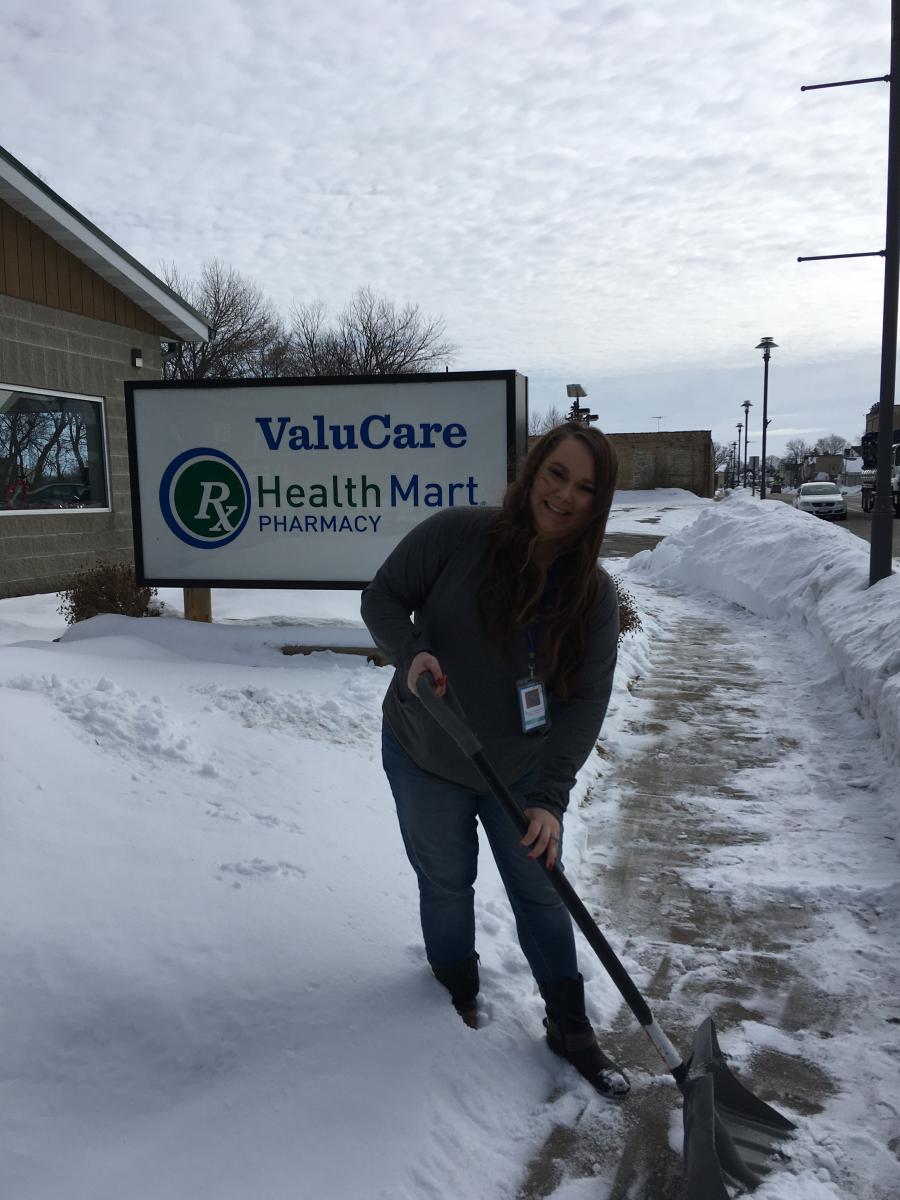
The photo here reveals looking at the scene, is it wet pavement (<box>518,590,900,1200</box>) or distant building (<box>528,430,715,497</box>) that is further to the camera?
distant building (<box>528,430,715,497</box>)

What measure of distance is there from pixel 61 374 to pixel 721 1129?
1014 centimetres

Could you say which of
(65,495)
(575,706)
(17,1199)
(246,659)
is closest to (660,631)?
(246,659)

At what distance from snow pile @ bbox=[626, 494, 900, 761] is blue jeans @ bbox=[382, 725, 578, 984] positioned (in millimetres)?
3258

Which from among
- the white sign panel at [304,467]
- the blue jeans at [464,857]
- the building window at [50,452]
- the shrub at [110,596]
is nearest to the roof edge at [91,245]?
the building window at [50,452]

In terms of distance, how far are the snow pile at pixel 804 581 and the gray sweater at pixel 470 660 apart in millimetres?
3340

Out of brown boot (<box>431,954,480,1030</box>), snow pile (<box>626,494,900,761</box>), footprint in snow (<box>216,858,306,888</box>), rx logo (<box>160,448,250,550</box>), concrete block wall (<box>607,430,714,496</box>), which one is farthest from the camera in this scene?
concrete block wall (<box>607,430,714,496</box>)

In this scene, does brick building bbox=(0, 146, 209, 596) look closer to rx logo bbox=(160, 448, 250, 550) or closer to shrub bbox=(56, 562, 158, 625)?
shrub bbox=(56, 562, 158, 625)

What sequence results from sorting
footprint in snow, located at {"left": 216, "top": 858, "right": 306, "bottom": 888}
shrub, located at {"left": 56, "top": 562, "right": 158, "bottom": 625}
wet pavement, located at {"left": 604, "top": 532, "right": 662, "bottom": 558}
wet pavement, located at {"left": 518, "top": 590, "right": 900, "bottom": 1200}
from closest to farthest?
wet pavement, located at {"left": 518, "top": 590, "right": 900, "bottom": 1200} < footprint in snow, located at {"left": 216, "top": 858, "right": 306, "bottom": 888} < shrub, located at {"left": 56, "top": 562, "right": 158, "bottom": 625} < wet pavement, located at {"left": 604, "top": 532, "right": 662, "bottom": 558}

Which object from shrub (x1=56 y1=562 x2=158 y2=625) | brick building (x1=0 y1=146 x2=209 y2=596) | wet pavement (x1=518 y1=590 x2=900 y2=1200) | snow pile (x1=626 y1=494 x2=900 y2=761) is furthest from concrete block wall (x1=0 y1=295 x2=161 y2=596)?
snow pile (x1=626 y1=494 x2=900 y2=761)

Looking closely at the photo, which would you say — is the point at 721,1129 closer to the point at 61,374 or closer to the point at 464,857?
the point at 464,857

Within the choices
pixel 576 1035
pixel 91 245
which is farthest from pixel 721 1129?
pixel 91 245

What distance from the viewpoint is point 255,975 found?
2682mm

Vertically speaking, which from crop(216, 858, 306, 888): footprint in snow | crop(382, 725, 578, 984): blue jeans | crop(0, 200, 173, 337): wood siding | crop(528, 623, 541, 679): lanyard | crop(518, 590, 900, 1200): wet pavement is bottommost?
crop(518, 590, 900, 1200): wet pavement

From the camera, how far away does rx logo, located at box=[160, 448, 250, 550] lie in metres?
6.64
